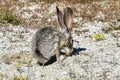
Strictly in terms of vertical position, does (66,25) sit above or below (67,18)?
below

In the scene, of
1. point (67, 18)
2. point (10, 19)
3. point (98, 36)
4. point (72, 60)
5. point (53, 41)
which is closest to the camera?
point (53, 41)

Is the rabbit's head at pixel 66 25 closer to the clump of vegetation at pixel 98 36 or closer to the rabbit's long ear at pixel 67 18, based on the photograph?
the rabbit's long ear at pixel 67 18

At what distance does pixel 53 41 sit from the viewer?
13141 mm

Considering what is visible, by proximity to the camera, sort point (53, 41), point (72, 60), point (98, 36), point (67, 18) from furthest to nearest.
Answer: point (98, 36), point (67, 18), point (72, 60), point (53, 41)

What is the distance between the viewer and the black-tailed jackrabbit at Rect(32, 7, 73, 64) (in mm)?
12922

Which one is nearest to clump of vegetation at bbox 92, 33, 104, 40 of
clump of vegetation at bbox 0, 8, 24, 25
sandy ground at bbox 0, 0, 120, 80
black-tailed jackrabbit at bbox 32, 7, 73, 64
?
sandy ground at bbox 0, 0, 120, 80

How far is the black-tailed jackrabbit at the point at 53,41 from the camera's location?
12922 mm

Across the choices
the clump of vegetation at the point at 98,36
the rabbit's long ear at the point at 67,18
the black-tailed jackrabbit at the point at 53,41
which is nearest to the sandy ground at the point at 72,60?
the clump of vegetation at the point at 98,36

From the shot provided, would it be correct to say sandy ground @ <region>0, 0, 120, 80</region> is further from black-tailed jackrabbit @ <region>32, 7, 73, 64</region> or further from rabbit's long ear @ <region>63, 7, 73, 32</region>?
rabbit's long ear @ <region>63, 7, 73, 32</region>

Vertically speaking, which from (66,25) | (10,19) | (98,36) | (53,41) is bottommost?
(10,19)

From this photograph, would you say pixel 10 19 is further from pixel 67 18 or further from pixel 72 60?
pixel 72 60

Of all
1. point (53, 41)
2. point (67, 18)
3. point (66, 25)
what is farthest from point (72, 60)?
point (67, 18)

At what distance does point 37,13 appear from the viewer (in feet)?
63.6

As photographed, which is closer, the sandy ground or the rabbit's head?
the sandy ground
